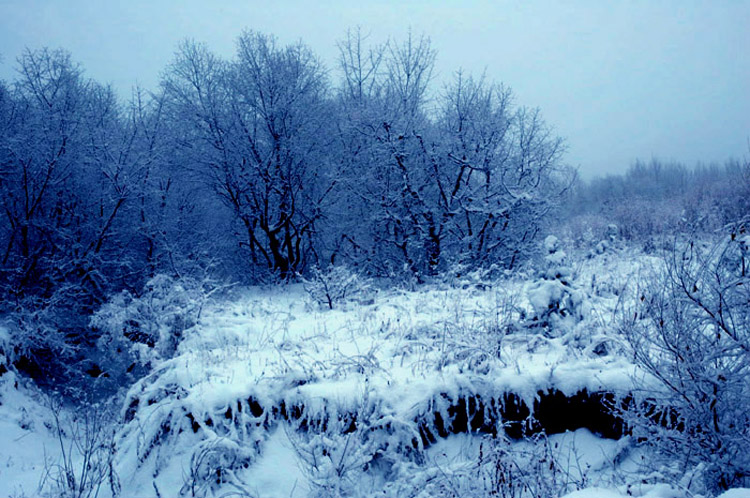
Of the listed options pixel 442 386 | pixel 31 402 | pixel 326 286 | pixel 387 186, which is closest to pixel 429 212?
pixel 387 186

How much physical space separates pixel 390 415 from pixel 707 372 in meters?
2.74

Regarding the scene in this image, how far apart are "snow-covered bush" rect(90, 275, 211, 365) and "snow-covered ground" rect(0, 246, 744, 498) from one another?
237 centimetres

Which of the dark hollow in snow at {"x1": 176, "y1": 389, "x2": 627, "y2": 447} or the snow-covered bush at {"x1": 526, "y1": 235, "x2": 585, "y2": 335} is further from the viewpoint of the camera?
the snow-covered bush at {"x1": 526, "y1": 235, "x2": 585, "y2": 335}

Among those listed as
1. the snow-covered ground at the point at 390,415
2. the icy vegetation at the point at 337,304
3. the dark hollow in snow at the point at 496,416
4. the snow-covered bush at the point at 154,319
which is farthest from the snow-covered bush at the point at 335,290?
the dark hollow in snow at the point at 496,416

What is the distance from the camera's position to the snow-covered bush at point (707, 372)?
329 centimetres

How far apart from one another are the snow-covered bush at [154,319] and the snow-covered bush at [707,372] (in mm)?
7582

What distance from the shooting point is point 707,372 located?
3.43m

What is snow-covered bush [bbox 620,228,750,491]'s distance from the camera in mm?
3289

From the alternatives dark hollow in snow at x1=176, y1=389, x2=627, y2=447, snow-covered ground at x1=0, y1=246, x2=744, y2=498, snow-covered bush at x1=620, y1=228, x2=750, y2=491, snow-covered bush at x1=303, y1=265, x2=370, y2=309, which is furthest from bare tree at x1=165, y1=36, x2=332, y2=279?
snow-covered bush at x1=620, y1=228, x2=750, y2=491

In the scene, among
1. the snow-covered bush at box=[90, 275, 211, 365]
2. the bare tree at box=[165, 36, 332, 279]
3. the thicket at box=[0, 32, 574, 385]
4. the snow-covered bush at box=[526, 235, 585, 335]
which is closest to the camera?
the snow-covered bush at box=[526, 235, 585, 335]

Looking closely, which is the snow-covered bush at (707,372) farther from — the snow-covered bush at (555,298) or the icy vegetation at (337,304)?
the snow-covered bush at (555,298)

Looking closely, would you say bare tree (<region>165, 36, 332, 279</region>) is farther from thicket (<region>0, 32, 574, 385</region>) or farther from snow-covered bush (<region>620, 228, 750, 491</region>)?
snow-covered bush (<region>620, 228, 750, 491</region>)

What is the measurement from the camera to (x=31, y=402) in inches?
405

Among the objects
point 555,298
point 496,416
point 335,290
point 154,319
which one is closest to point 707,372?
point 496,416
